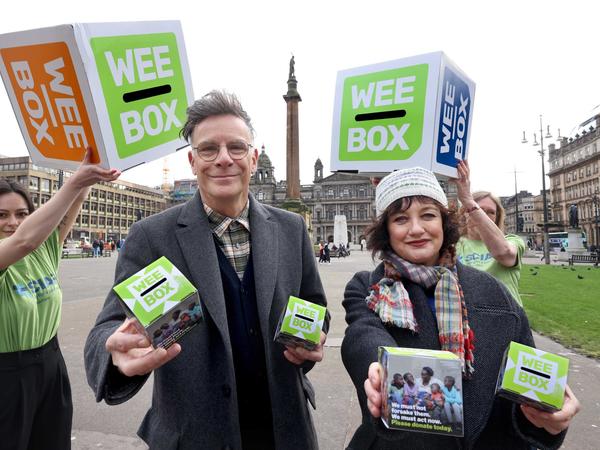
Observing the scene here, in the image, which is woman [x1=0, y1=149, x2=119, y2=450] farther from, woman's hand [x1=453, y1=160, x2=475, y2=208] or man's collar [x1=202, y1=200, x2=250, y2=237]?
woman's hand [x1=453, y1=160, x2=475, y2=208]

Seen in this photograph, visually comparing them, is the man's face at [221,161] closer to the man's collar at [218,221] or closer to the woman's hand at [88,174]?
the man's collar at [218,221]

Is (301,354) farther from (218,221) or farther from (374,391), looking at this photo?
(218,221)

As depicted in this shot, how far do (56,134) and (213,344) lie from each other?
1352 millimetres

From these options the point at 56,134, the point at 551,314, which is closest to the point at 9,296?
the point at 56,134

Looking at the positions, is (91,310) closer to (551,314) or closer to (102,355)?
(102,355)

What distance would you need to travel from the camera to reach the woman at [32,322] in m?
1.89

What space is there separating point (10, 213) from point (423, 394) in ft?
8.64

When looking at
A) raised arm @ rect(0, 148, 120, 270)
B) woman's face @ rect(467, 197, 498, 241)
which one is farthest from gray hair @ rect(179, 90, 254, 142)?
woman's face @ rect(467, 197, 498, 241)

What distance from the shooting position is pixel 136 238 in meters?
1.74

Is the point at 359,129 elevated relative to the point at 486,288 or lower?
elevated

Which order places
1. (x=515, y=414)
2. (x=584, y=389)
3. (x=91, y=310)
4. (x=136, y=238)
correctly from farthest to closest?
(x=91, y=310)
(x=584, y=389)
(x=136, y=238)
(x=515, y=414)

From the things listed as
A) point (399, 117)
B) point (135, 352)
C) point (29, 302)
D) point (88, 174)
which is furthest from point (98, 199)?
point (135, 352)

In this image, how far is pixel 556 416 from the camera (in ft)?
4.02

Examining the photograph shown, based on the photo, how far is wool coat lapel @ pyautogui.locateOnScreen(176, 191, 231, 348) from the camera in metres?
1.61
